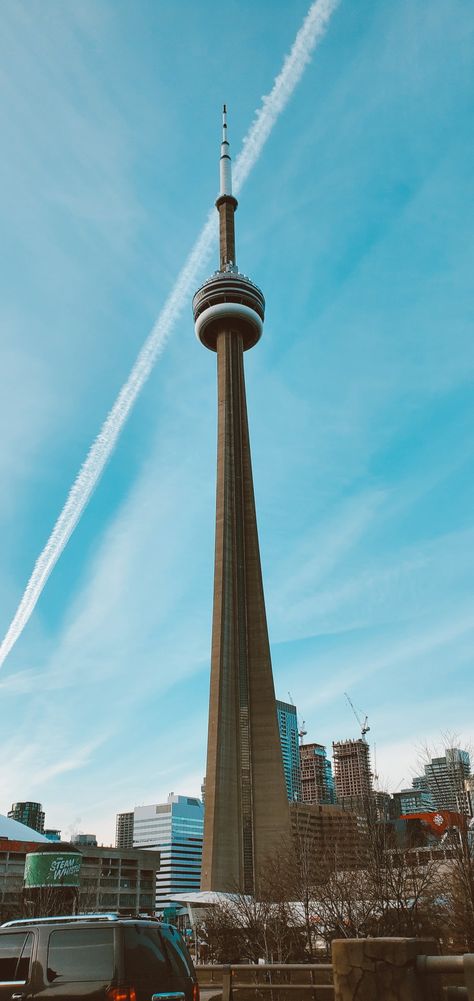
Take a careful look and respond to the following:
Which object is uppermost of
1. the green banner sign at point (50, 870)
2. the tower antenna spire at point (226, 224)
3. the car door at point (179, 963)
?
the tower antenna spire at point (226, 224)

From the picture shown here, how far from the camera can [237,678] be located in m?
79.6

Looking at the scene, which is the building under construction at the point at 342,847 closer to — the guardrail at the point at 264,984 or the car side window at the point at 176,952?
the guardrail at the point at 264,984

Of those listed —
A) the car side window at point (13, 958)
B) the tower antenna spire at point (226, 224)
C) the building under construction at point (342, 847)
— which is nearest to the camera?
the car side window at point (13, 958)

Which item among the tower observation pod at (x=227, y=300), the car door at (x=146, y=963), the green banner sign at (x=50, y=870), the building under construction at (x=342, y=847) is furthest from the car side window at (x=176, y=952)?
the tower observation pod at (x=227, y=300)

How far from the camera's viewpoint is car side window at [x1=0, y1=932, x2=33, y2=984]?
8.66m

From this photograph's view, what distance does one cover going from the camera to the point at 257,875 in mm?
70062

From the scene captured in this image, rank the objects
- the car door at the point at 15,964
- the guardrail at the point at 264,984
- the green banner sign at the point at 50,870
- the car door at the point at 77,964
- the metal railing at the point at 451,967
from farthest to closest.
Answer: the green banner sign at the point at 50,870
the guardrail at the point at 264,984
the car door at the point at 15,964
the car door at the point at 77,964
the metal railing at the point at 451,967

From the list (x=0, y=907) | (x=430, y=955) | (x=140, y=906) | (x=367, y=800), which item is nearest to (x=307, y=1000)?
(x=430, y=955)

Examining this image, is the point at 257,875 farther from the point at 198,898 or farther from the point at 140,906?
the point at 140,906

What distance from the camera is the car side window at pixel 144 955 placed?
8094 millimetres

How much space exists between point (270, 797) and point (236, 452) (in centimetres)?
3668

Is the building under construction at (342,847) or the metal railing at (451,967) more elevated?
the building under construction at (342,847)

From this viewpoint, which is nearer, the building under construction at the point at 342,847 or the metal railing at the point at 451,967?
the metal railing at the point at 451,967

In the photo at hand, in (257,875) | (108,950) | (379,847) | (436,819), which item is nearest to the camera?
(108,950)
